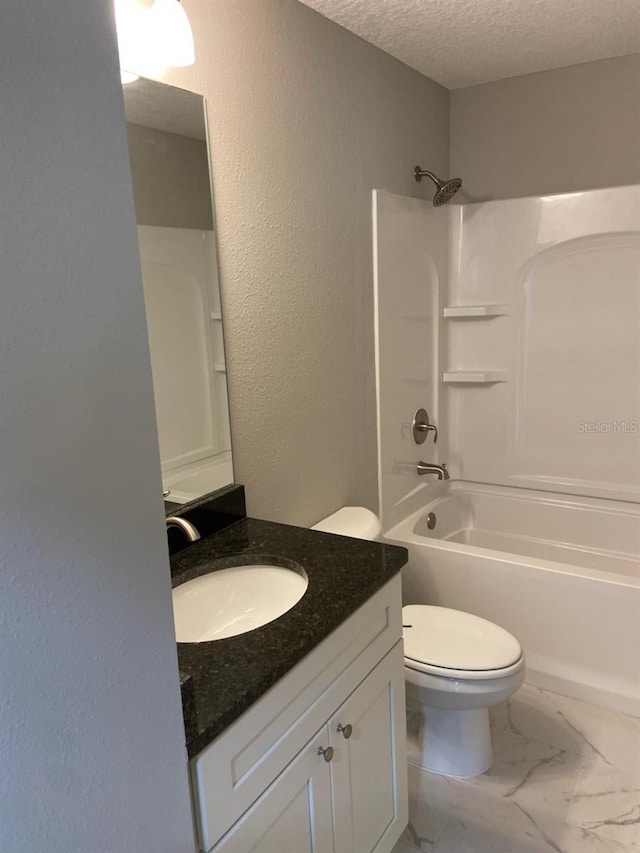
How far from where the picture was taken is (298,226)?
2.00 metres

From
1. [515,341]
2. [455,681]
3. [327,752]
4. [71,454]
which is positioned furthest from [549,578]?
[71,454]

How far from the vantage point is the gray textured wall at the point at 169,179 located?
1.50 m

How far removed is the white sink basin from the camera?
1479 millimetres

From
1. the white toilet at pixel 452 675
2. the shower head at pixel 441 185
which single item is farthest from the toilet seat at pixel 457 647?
the shower head at pixel 441 185

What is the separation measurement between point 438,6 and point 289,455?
58.2 inches

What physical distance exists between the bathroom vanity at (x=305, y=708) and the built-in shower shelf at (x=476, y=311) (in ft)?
Answer: 5.39

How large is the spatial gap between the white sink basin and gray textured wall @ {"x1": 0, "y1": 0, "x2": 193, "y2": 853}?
667 millimetres

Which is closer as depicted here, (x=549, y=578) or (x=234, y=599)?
(x=234, y=599)

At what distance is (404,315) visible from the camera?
2670mm

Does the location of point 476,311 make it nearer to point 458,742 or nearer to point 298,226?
point 298,226

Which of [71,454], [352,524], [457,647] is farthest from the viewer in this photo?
[352,524]

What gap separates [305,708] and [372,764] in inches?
15.6

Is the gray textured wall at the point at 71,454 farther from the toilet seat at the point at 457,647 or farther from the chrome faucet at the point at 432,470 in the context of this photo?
the chrome faucet at the point at 432,470

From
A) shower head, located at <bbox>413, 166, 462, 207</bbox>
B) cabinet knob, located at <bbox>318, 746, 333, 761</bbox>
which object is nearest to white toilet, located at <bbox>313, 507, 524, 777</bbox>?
cabinet knob, located at <bbox>318, 746, 333, 761</bbox>
